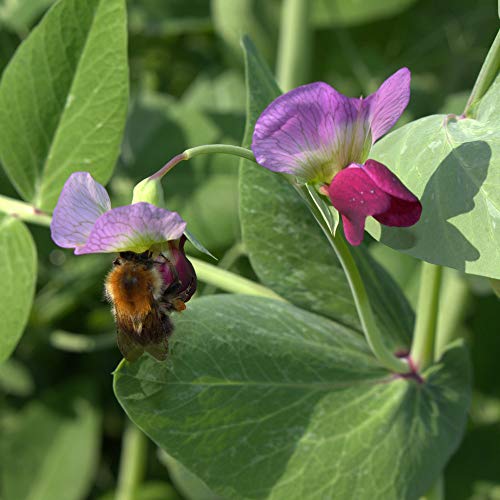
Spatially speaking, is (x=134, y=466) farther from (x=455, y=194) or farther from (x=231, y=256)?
(x=455, y=194)

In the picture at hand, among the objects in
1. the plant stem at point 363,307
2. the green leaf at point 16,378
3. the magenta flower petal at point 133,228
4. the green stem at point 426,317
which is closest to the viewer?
the magenta flower petal at point 133,228

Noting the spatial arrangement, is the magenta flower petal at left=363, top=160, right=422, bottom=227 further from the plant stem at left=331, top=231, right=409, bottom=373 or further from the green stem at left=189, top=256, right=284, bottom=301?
the green stem at left=189, top=256, right=284, bottom=301

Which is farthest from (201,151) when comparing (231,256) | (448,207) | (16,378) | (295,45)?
(16,378)

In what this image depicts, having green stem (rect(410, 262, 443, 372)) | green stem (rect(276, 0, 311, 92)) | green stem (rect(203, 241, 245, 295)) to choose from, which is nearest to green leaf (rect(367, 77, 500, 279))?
green stem (rect(410, 262, 443, 372))

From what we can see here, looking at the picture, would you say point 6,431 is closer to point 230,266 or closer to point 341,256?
point 230,266

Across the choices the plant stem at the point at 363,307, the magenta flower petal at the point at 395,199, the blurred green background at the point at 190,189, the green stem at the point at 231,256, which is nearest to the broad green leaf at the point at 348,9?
the blurred green background at the point at 190,189

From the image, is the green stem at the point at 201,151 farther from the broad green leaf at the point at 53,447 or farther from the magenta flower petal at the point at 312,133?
the broad green leaf at the point at 53,447
